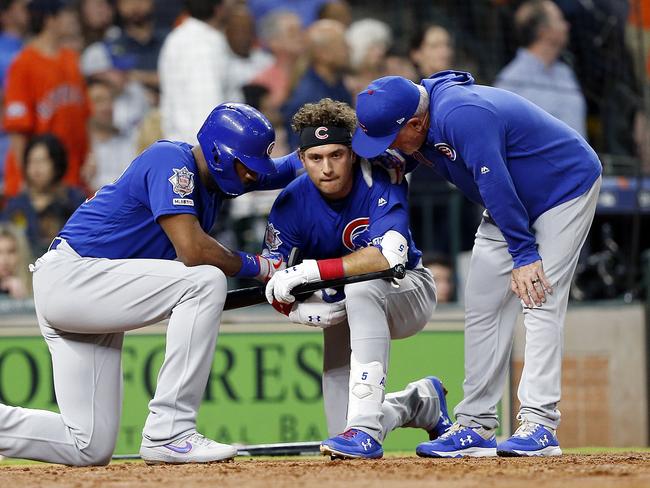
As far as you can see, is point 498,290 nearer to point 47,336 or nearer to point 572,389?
point 47,336

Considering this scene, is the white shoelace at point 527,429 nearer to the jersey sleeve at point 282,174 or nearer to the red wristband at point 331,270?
the red wristband at point 331,270

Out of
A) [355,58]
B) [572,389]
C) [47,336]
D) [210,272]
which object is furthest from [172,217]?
[355,58]

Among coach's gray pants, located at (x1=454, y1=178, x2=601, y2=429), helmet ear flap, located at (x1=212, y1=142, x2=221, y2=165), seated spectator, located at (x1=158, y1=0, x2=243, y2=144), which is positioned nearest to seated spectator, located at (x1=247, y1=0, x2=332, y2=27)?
seated spectator, located at (x1=158, y1=0, x2=243, y2=144)

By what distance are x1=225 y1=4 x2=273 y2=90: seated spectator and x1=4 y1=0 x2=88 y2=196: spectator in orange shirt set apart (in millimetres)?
1368

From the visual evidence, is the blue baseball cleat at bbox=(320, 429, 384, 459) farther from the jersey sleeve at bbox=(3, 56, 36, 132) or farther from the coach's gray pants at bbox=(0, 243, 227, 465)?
the jersey sleeve at bbox=(3, 56, 36, 132)

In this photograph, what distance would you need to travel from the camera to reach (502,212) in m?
4.88

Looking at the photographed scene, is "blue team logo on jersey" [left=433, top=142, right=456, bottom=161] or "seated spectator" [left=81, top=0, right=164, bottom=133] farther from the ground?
"seated spectator" [left=81, top=0, right=164, bottom=133]

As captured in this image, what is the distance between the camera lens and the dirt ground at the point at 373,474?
3.85m

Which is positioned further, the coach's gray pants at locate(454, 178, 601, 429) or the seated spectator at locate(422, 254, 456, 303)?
the seated spectator at locate(422, 254, 456, 303)

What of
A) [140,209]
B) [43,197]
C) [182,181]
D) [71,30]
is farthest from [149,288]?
[71,30]

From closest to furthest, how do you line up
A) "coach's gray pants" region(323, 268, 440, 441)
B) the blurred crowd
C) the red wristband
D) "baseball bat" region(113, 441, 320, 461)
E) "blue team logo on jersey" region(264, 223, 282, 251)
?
"coach's gray pants" region(323, 268, 440, 441)
the red wristband
"blue team logo on jersey" region(264, 223, 282, 251)
"baseball bat" region(113, 441, 320, 461)
the blurred crowd

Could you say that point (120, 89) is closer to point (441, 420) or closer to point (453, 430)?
point (441, 420)

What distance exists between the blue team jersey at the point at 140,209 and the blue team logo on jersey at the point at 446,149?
1.05m

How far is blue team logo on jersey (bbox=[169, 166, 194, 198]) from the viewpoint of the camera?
4.82 metres
